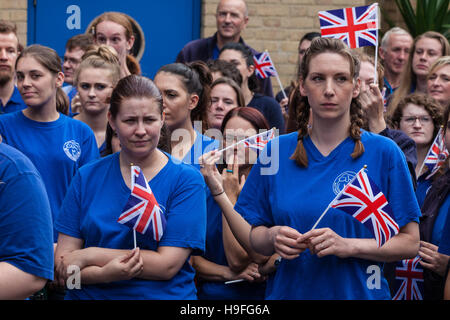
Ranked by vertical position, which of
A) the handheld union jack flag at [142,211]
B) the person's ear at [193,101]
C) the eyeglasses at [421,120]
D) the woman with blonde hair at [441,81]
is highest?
the woman with blonde hair at [441,81]

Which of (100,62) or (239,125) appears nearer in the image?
(239,125)

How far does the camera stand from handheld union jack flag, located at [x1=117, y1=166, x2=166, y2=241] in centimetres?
A: 306

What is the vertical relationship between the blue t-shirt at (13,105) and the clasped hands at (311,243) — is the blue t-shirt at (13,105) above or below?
above

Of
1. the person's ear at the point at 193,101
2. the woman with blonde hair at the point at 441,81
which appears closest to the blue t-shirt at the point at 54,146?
the person's ear at the point at 193,101

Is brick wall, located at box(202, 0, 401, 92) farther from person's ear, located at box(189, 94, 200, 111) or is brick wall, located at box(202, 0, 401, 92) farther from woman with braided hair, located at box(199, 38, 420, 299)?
woman with braided hair, located at box(199, 38, 420, 299)

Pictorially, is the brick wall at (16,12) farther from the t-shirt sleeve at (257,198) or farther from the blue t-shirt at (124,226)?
the t-shirt sleeve at (257,198)

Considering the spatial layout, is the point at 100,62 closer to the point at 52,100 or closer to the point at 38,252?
the point at 52,100

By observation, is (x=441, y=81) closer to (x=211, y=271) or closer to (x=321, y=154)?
(x=211, y=271)

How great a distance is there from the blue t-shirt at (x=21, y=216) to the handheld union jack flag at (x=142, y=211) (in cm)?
82

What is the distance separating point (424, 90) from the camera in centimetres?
662

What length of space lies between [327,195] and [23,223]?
1328mm

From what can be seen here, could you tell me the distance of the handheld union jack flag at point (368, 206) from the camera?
297 cm
